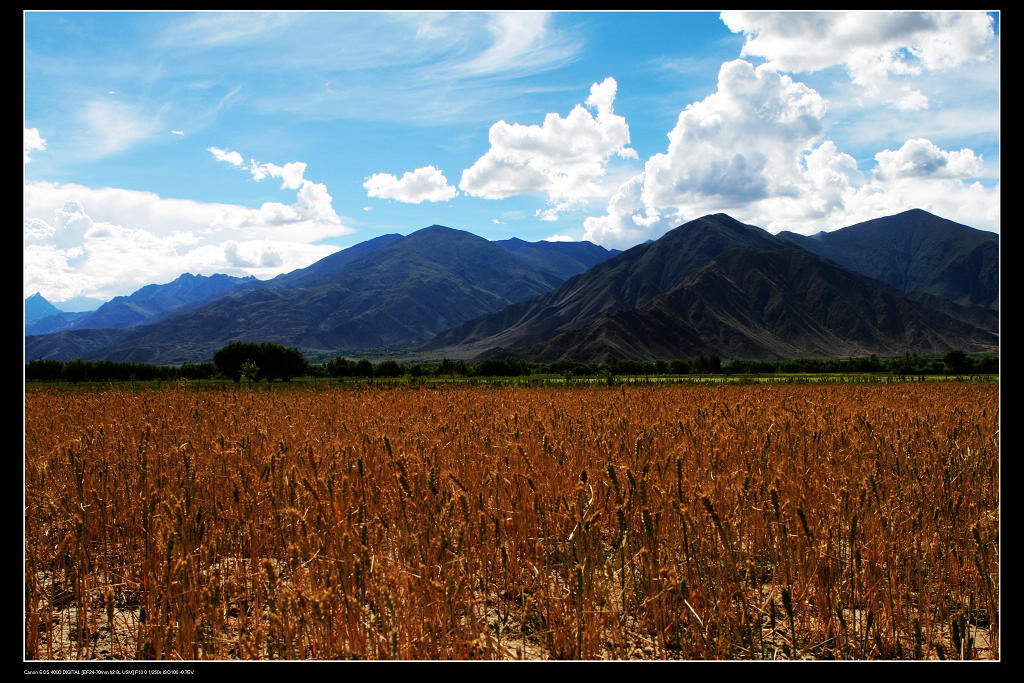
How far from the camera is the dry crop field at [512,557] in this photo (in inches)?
134

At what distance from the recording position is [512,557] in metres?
4.68

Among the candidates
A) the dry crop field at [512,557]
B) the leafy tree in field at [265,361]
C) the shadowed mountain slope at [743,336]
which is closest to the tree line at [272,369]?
the leafy tree in field at [265,361]

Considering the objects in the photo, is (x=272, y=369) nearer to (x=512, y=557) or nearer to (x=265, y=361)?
(x=265, y=361)

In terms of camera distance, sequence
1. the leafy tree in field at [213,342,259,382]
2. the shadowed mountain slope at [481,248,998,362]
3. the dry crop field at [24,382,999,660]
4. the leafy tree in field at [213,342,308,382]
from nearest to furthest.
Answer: the dry crop field at [24,382,999,660]
the leafy tree in field at [213,342,259,382]
the leafy tree in field at [213,342,308,382]
the shadowed mountain slope at [481,248,998,362]

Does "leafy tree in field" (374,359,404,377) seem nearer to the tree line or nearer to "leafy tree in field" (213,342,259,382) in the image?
the tree line

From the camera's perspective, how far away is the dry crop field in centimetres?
340

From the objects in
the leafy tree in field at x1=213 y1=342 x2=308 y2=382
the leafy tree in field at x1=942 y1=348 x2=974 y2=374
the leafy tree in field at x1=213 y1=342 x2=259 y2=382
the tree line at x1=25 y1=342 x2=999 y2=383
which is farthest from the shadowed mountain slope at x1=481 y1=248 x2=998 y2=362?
the leafy tree in field at x1=213 y1=342 x2=259 y2=382

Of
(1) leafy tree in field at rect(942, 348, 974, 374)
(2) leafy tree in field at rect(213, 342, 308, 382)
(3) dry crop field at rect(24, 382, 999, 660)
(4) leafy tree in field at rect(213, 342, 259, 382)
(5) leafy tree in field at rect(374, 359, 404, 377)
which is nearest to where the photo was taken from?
(3) dry crop field at rect(24, 382, 999, 660)

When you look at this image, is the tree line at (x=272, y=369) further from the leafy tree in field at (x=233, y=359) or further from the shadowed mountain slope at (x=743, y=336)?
the shadowed mountain slope at (x=743, y=336)

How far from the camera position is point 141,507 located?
222 inches

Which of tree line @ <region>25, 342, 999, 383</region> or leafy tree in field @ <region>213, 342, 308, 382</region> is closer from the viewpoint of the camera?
tree line @ <region>25, 342, 999, 383</region>
